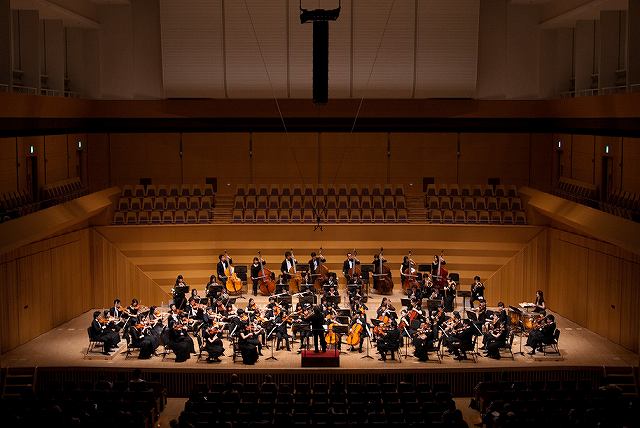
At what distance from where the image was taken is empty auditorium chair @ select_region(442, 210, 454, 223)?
2227 cm

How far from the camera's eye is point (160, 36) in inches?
914

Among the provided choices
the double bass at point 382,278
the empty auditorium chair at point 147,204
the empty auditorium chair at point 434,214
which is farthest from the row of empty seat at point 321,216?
the empty auditorium chair at point 147,204

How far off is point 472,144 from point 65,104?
11.0 m

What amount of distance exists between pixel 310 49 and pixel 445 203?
17.7 ft

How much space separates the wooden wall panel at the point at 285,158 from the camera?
2427 centimetres

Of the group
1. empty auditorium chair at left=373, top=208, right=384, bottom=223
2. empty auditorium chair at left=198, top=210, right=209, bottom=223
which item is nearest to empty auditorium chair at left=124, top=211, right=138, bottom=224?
empty auditorium chair at left=198, top=210, right=209, bottom=223

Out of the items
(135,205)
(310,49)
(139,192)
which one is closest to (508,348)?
(310,49)

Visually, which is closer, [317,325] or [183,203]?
[317,325]

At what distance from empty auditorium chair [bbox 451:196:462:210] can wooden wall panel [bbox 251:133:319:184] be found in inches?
159

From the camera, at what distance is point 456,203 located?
22656mm

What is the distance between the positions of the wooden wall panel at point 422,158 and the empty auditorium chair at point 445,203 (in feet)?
5.21

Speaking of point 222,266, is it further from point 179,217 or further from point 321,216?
point 321,216

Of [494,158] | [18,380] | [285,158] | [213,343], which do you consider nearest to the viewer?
[18,380]

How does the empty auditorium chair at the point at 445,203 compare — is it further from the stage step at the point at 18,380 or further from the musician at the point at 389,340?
the stage step at the point at 18,380
